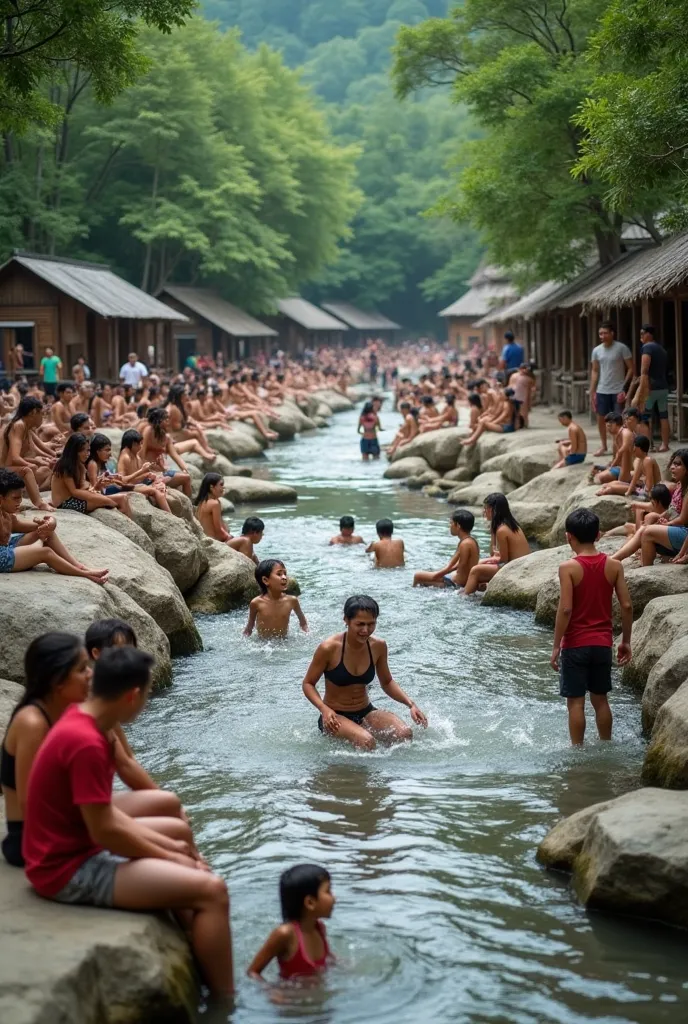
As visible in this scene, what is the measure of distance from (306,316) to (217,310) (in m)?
14.1

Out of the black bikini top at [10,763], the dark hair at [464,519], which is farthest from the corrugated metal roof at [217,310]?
the black bikini top at [10,763]

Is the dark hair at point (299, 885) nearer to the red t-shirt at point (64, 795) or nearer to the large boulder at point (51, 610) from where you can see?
the red t-shirt at point (64, 795)

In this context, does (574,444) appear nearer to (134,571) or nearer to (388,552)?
(388,552)

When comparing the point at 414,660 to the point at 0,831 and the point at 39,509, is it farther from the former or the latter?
the point at 0,831

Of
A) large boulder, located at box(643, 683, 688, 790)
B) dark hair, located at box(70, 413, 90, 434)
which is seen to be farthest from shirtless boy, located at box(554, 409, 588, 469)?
large boulder, located at box(643, 683, 688, 790)

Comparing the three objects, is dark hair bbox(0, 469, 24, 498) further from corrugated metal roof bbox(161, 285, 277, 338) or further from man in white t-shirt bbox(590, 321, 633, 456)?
corrugated metal roof bbox(161, 285, 277, 338)

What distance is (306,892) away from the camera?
5598mm

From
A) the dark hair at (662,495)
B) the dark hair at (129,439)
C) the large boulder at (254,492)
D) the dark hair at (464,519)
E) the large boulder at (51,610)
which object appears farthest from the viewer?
the large boulder at (254,492)

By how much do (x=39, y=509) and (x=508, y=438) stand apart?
42.9 feet

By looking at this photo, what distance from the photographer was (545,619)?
12688mm

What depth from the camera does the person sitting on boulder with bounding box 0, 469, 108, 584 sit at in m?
10.0

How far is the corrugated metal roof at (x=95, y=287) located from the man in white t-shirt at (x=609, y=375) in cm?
1719

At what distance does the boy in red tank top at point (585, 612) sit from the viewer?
841cm

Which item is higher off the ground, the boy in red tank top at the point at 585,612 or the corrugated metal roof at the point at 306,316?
the corrugated metal roof at the point at 306,316
